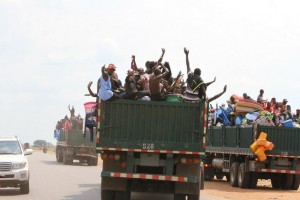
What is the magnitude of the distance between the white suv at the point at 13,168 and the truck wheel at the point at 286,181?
31.7 ft

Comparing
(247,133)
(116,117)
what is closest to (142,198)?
(116,117)

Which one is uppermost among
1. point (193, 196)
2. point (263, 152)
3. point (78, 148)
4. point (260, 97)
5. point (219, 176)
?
point (260, 97)

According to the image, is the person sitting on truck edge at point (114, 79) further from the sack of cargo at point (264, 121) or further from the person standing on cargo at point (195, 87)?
the sack of cargo at point (264, 121)

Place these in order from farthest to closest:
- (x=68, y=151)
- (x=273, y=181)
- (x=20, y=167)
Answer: (x=68, y=151)
(x=273, y=181)
(x=20, y=167)

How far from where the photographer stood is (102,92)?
15.1 m

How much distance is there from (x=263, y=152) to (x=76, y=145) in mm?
19451

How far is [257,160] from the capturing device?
23.7 m

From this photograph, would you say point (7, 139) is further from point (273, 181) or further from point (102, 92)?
point (273, 181)

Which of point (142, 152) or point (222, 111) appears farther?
point (222, 111)

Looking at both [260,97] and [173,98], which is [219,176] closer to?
[260,97]

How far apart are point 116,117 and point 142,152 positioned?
36.3 inches

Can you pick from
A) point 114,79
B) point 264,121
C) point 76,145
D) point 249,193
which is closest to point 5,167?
point 114,79

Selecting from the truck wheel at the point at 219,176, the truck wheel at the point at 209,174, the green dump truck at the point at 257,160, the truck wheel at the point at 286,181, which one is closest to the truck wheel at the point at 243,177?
the green dump truck at the point at 257,160

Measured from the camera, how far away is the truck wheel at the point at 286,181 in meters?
24.8
